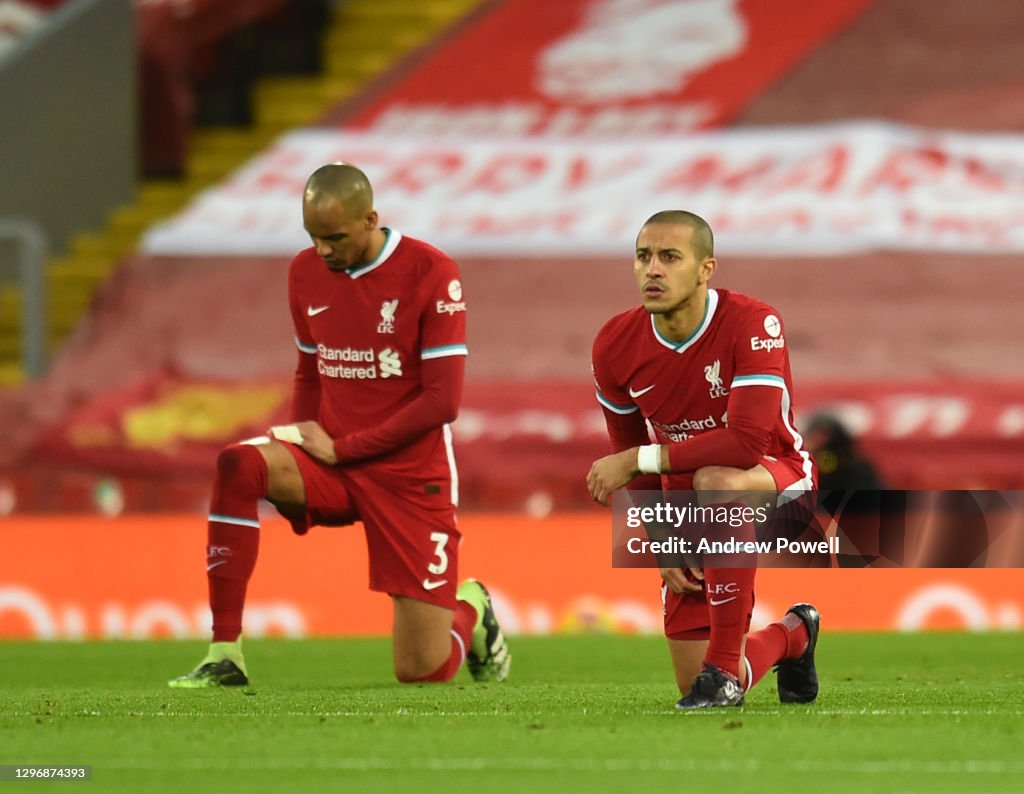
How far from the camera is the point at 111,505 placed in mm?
14242

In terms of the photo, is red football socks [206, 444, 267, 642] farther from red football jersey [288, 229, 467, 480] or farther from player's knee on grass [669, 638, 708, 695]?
player's knee on grass [669, 638, 708, 695]

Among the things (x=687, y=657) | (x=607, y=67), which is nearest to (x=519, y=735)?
(x=687, y=657)

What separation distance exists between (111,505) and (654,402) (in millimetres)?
8361

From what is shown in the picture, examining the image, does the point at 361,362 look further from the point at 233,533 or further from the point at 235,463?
the point at 233,533

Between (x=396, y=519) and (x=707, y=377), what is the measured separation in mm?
1669

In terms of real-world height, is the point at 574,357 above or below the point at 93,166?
below

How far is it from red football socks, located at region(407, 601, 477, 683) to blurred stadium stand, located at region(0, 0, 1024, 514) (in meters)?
5.89

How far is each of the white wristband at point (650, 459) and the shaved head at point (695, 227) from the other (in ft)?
1.86

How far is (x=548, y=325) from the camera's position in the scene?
15.4 m

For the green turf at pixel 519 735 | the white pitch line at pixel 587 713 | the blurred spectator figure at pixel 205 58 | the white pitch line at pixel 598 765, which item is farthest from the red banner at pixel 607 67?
the white pitch line at pixel 598 765

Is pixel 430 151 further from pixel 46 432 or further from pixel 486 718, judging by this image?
pixel 486 718

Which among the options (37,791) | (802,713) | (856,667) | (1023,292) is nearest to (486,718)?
(802,713)

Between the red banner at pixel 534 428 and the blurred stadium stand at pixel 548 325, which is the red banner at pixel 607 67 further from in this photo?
the red banner at pixel 534 428

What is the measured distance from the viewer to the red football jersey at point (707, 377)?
620 cm
